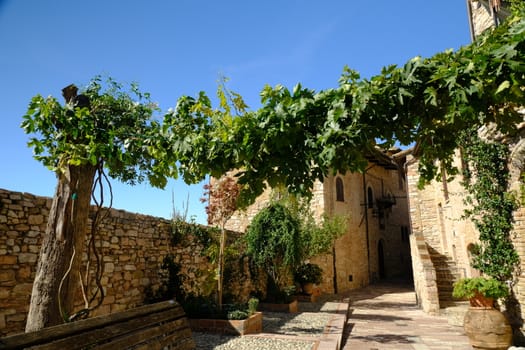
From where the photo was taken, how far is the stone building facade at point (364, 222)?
15.5 m

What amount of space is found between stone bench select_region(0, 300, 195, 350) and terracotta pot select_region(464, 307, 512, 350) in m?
4.75

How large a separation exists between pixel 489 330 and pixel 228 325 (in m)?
4.40

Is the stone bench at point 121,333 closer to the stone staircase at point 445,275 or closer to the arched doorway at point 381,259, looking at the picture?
the stone staircase at point 445,275

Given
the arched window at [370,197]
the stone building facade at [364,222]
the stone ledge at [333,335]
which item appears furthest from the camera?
the arched window at [370,197]

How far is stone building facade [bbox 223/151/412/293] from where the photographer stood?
50.9ft

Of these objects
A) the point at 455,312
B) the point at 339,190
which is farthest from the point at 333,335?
the point at 339,190

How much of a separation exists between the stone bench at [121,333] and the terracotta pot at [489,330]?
475 cm

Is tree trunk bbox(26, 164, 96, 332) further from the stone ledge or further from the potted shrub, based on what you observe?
the potted shrub

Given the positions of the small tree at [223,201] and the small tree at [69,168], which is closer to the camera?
the small tree at [69,168]

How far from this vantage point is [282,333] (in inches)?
277

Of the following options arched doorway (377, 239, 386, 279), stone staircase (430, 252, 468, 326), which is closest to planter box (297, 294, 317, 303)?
stone staircase (430, 252, 468, 326)

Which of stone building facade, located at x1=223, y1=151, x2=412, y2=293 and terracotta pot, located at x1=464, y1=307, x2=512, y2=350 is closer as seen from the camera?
terracotta pot, located at x1=464, y1=307, x2=512, y2=350

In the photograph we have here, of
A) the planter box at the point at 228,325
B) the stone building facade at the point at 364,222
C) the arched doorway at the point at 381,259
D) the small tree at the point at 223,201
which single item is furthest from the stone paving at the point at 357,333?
the arched doorway at the point at 381,259

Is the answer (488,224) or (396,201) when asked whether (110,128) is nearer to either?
(488,224)
